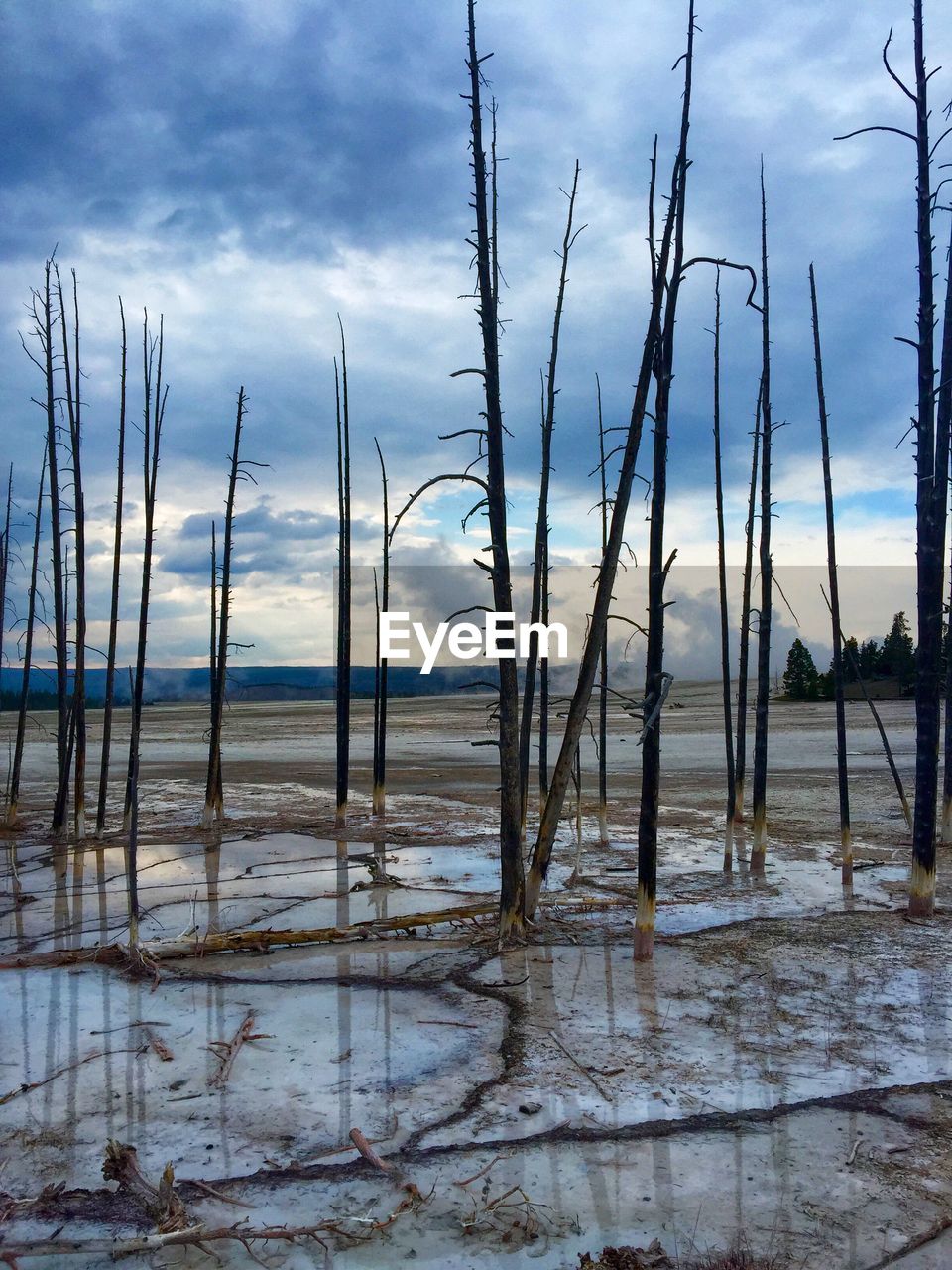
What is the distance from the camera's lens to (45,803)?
19422 mm

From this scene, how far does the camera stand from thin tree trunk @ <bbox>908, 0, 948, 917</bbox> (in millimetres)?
8594

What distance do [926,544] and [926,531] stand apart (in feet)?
0.41

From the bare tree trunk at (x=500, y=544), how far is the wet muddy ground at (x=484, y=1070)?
0.45m

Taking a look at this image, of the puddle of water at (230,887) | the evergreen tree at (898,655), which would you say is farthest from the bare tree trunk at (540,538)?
the evergreen tree at (898,655)

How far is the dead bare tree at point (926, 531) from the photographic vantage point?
8.59 metres

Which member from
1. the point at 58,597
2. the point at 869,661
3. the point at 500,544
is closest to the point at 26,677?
the point at 58,597

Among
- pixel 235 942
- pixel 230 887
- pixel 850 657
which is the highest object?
pixel 850 657

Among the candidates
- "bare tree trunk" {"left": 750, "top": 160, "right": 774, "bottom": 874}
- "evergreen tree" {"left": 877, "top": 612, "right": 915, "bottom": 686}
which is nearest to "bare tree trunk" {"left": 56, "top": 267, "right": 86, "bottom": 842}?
"bare tree trunk" {"left": 750, "top": 160, "right": 774, "bottom": 874}

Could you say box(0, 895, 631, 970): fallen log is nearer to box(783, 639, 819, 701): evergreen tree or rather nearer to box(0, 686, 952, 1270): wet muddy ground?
box(0, 686, 952, 1270): wet muddy ground

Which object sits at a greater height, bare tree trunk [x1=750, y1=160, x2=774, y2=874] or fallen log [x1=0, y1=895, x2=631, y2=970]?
bare tree trunk [x1=750, y1=160, x2=774, y2=874]

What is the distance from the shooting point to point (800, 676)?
4925 centimetres

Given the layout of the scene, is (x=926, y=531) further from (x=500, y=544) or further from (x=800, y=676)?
(x=800, y=676)

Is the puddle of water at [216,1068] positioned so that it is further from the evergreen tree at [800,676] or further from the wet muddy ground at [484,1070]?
the evergreen tree at [800,676]

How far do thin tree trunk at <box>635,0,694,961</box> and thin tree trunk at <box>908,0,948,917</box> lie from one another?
2627 mm
